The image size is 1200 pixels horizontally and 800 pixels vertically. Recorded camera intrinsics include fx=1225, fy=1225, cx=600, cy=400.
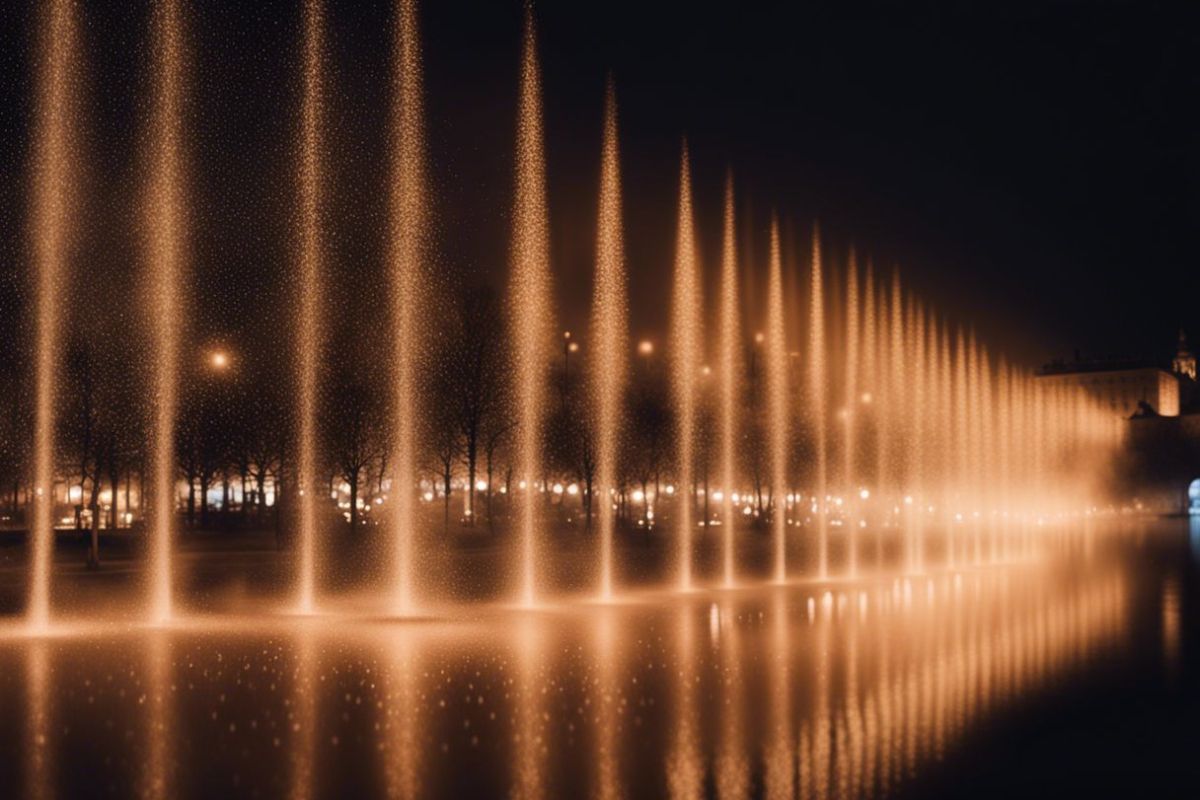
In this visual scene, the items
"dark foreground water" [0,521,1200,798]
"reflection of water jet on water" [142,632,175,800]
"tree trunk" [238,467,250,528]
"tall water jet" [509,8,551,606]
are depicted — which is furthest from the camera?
"tree trunk" [238,467,250,528]

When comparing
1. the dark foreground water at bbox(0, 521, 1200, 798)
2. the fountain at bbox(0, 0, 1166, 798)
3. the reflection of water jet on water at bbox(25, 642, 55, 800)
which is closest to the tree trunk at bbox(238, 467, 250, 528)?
the fountain at bbox(0, 0, 1166, 798)

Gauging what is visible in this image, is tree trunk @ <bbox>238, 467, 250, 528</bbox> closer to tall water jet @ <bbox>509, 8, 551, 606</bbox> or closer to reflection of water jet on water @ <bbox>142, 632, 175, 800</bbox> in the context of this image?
tall water jet @ <bbox>509, 8, 551, 606</bbox>

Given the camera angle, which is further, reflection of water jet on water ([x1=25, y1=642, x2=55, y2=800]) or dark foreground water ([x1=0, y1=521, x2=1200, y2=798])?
dark foreground water ([x1=0, y1=521, x2=1200, y2=798])

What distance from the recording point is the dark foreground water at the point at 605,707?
7.41 metres

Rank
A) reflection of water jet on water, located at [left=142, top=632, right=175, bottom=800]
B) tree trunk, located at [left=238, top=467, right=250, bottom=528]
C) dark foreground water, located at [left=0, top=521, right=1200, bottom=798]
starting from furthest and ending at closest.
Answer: tree trunk, located at [left=238, top=467, right=250, bottom=528]
dark foreground water, located at [left=0, top=521, right=1200, bottom=798]
reflection of water jet on water, located at [left=142, top=632, right=175, bottom=800]

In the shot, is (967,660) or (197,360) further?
(197,360)

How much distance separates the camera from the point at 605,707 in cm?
960

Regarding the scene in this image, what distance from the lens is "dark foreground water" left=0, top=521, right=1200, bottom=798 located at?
7410 mm

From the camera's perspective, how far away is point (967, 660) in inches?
489

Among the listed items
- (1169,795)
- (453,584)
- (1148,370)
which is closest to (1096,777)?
(1169,795)

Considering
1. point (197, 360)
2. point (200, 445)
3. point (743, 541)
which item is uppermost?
point (197, 360)

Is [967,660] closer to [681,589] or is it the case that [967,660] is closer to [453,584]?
[681,589]

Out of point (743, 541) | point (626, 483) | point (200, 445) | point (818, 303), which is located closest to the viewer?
point (818, 303)

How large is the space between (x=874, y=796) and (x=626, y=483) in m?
43.2
